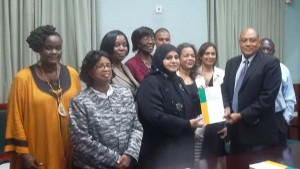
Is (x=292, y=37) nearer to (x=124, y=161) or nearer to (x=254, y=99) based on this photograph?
(x=254, y=99)

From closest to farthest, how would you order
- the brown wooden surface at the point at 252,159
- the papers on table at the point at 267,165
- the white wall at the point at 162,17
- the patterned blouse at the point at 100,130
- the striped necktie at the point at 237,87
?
1. the papers on table at the point at 267,165
2. the brown wooden surface at the point at 252,159
3. the patterned blouse at the point at 100,130
4. the striped necktie at the point at 237,87
5. the white wall at the point at 162,17

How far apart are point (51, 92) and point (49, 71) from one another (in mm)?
157

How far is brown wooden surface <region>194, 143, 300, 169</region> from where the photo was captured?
201cm

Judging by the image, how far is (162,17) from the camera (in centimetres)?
447

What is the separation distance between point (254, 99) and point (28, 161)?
5.52ft

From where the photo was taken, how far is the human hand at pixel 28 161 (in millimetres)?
2154

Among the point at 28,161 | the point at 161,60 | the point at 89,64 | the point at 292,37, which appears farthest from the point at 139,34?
the point at 292,37

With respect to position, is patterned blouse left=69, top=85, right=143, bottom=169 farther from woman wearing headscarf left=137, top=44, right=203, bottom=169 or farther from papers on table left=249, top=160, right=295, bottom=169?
papers on table left=249, top=160, right=295, bottom=169

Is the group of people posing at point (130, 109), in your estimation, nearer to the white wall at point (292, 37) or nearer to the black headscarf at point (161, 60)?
the black headscarf at point (161, 60)

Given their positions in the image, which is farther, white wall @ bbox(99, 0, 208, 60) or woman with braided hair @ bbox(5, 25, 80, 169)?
white wall @ bbox(99, 0, 208, 60)

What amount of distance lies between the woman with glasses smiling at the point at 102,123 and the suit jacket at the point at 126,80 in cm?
34

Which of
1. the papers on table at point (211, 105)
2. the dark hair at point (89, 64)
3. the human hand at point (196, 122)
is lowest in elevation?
the human hand at point (196, 122)

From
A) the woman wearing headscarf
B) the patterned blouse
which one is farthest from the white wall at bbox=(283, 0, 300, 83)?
the patterned blouse

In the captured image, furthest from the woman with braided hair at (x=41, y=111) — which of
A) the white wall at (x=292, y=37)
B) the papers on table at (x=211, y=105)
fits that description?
the white wall at (x=292, y=37)
